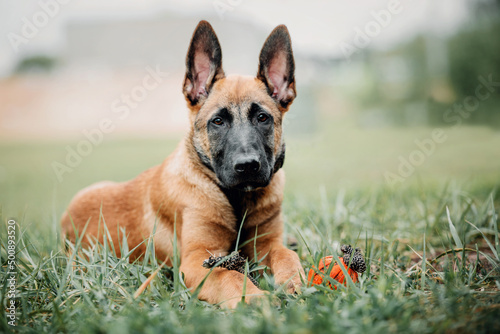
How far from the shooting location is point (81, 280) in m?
2.90

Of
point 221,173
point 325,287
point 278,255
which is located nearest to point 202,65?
point 221,173

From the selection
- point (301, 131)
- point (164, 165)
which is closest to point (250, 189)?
point (164, 165)

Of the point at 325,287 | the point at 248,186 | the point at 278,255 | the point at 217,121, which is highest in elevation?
the point at 217,121

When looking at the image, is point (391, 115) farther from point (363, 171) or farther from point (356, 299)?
point (356, 299)

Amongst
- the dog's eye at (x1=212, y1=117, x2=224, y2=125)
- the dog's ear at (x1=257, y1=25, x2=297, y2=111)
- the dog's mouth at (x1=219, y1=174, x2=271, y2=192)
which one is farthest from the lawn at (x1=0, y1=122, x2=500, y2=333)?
the dog's ear at (x1=257, y1=25, x2=297, y2=111)

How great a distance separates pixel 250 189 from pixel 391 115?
32.4 feet

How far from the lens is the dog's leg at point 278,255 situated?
2883 millimetres

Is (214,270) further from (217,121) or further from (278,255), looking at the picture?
(217,121)

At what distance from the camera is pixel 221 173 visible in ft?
11.0

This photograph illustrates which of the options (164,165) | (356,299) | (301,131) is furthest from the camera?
(301,131)

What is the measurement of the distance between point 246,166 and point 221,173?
0.31 metres

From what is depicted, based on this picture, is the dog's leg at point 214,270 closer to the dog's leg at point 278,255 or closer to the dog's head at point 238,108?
the dog's leg at point 278,255

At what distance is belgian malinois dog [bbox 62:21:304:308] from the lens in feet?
10.7

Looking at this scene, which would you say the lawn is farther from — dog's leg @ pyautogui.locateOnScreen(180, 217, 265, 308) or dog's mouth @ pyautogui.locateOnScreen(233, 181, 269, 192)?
dog's mouth @ pyautogui.locateOnScreen(233, 181, 269, 192)
